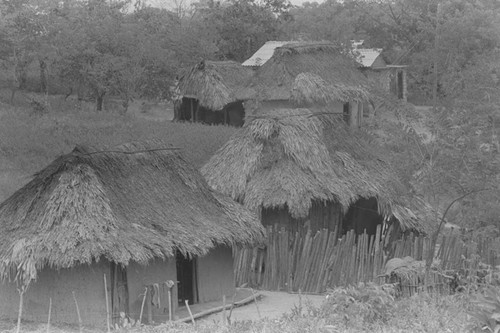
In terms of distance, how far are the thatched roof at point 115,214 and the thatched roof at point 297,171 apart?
1.96 meters

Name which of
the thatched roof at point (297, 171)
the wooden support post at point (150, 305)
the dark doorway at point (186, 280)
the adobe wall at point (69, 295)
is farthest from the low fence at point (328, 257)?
the adobe wall at point (69, 295)

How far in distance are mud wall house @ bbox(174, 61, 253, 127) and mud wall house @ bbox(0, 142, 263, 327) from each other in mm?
14713

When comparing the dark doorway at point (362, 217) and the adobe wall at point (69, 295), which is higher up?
the dark doorway at point (362, 217)

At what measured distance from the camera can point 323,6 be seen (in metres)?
44.0

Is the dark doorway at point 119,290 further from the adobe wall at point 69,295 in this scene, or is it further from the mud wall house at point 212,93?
the mud wall house at point 212,93

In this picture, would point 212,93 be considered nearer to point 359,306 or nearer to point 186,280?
point 186,280

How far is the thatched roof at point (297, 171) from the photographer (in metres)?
16.7

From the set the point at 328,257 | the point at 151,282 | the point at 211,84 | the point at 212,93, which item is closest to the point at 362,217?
the point at 328,257

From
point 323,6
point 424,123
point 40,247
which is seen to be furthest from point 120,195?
point 323,6

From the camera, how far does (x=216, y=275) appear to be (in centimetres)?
1481

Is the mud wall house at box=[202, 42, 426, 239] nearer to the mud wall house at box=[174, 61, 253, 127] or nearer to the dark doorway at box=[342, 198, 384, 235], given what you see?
the dark doorway at box=[342, 198, 384, 235]

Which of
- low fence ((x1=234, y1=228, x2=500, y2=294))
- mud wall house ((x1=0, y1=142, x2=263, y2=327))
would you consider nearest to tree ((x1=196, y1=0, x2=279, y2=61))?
low fence ((x1=234, y1=228, x2=500, y2=294))

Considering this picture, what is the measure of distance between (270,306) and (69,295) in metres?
3.16

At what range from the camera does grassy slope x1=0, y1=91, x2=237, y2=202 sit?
21828mm
